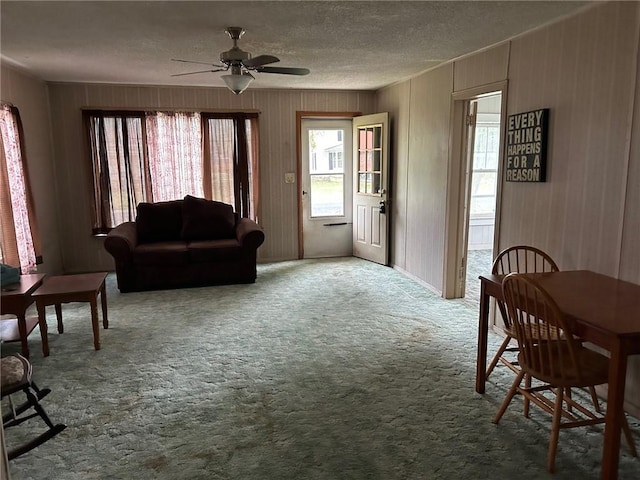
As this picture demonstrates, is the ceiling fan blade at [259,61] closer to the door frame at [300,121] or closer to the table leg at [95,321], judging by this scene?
the table leg at [95,321]

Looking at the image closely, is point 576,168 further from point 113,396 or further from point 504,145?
point 113,396

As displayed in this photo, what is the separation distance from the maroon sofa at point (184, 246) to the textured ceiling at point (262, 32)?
1.68m

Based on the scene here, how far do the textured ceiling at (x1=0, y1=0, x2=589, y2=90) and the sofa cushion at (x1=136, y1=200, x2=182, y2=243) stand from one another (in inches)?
62.6

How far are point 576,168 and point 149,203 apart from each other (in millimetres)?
4699

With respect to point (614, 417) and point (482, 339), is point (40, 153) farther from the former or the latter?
point (614, 417)

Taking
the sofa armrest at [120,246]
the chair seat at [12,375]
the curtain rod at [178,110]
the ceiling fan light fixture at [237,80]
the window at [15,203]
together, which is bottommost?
the chair seat at [12,375]

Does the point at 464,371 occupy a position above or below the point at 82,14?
below

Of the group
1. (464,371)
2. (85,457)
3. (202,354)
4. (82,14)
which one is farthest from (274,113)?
(85,457)

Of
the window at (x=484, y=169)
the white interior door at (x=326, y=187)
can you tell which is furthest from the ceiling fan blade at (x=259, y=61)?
the window at (x=484, y=169)

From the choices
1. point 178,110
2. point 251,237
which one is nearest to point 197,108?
point 178,110

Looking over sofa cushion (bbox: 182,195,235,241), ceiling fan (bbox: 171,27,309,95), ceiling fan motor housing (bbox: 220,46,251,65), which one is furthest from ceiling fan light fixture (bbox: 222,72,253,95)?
sofa cushion (bbox: 182,195,235,241)

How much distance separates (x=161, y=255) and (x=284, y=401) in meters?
2.92

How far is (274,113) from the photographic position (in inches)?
255

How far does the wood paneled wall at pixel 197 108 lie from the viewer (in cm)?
586
